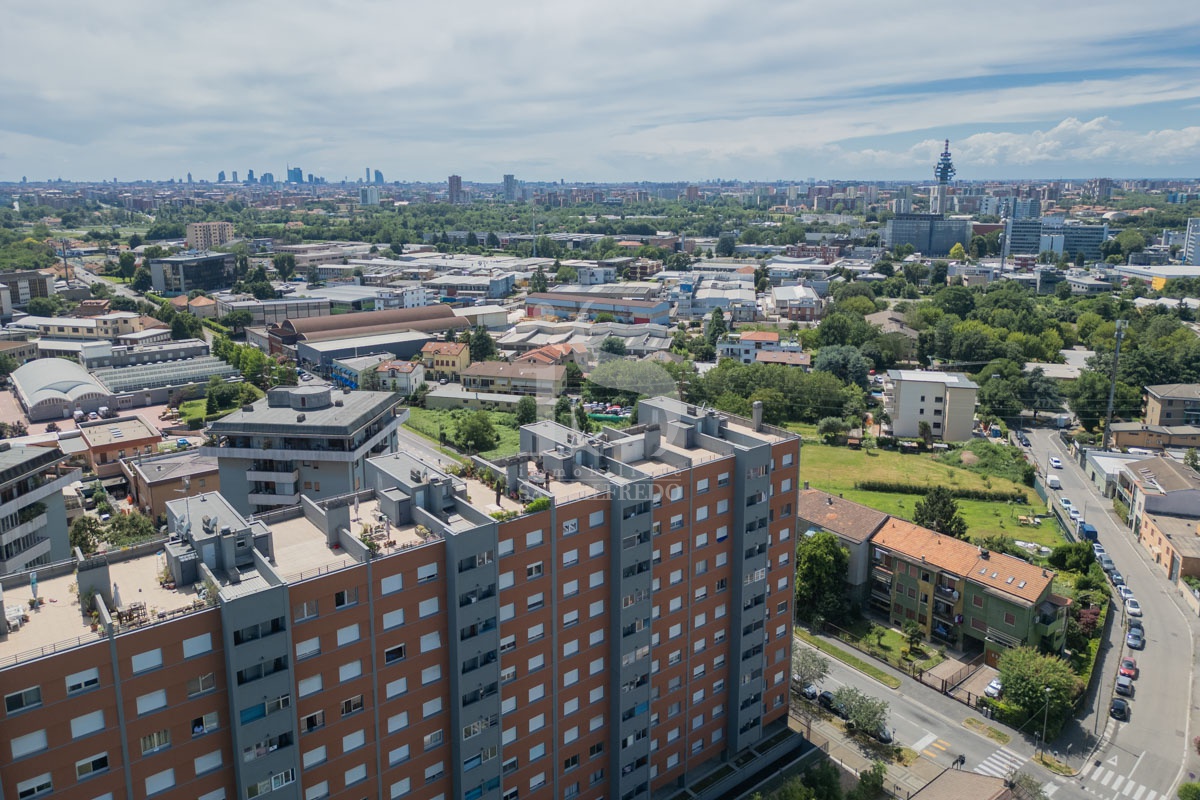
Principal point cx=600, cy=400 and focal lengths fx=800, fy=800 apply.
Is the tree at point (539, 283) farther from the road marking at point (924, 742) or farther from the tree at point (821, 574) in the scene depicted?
the road marking at point (924, 742)

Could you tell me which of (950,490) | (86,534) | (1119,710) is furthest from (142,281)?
(1119,710)

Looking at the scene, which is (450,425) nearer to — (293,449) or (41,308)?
(293,449)

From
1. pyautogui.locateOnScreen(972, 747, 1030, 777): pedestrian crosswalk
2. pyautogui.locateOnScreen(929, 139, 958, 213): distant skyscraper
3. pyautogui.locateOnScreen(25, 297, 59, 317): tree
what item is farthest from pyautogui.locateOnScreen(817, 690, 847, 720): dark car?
pyautogui.locateOnScreen(929, 139, 958, 213): distant skyscraper

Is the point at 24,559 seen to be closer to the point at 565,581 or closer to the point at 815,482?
the point at 565,581

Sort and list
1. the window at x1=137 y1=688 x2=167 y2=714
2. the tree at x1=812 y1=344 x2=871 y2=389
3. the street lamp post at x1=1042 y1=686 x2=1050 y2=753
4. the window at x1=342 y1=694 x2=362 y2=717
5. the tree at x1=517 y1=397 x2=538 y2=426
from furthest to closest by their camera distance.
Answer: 1. the tree at x1=812 y1=344 x2=871 y2=389
2. the tree at x1=517 y1=397 x2=538 y2=426
3. the street lamp post at x1=1042 y1=686 x2=1050 y2=753
4. the window at x1=342 y1=694 x2=362 y2=717
5. the window at x1=137 y1=688 x2=167 y2=714

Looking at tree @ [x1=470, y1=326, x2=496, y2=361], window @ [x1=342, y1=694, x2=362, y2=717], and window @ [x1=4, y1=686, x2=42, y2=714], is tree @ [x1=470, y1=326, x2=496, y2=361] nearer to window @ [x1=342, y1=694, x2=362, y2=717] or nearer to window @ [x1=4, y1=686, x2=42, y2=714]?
window @ [x1=342, y1=694, x2=362, y2=717]

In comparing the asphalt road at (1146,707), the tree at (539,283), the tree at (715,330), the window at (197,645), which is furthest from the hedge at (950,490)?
the tree at (539,283)
